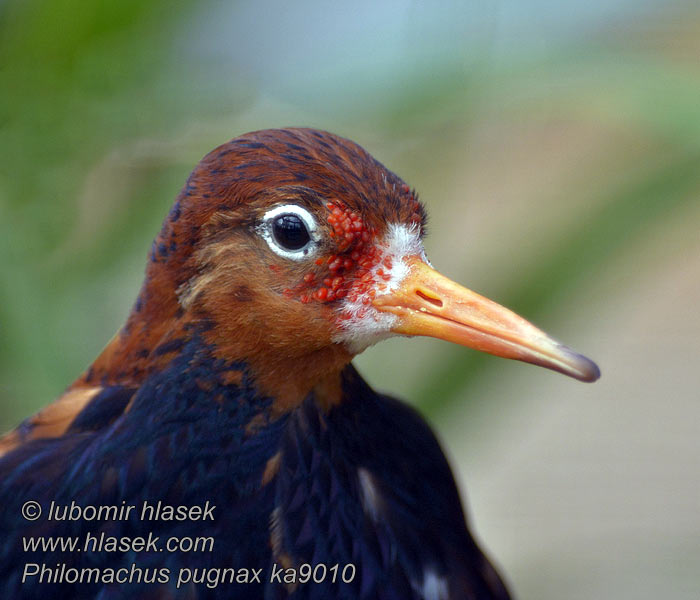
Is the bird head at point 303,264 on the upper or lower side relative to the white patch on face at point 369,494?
upper

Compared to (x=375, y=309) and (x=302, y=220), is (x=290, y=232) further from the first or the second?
(x=375, y=309)

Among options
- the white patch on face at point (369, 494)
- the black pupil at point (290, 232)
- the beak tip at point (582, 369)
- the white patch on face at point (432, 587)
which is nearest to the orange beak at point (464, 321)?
the beak tip at point (582, 369)

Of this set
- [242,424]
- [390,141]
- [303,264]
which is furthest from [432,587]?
[390,141]

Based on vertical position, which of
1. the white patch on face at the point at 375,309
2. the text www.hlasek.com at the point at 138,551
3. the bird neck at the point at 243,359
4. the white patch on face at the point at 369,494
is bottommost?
the text www.hlasek.com at the point at 138,551

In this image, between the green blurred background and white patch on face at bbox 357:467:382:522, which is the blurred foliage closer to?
the green blurred background

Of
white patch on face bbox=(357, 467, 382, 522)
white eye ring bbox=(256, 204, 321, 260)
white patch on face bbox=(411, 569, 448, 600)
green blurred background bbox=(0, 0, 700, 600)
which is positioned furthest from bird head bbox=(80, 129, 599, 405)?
green blurred background bbox=(0, 0, 700, 600)

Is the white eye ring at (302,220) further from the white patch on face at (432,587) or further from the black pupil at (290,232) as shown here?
the white patch on face at (432,587)
